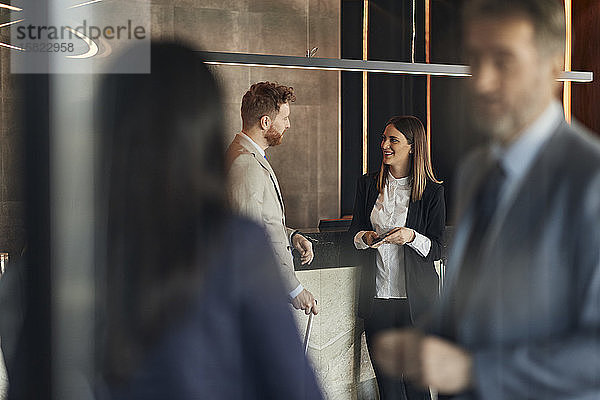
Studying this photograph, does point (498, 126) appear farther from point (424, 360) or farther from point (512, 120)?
point (424, 360)

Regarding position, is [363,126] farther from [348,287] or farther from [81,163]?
[81,163]

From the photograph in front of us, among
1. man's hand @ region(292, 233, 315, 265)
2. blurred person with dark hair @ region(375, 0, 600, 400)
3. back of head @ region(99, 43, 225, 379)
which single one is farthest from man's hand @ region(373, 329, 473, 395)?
back of head @ region(99, 43, 225, 379)

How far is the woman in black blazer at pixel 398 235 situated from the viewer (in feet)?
1.92

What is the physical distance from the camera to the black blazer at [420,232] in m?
0.58

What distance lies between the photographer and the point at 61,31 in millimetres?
612

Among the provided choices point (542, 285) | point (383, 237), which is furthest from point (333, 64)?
point (542, 285)

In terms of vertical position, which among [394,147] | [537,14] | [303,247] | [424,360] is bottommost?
[424,360]

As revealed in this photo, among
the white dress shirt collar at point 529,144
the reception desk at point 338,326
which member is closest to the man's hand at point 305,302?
the reception desk at point 338,326

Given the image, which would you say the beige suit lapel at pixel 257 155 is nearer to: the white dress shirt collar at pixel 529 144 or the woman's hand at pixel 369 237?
the woman's hand at pixel 369 237

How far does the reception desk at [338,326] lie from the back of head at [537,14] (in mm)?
261

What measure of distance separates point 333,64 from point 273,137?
3.7 inches

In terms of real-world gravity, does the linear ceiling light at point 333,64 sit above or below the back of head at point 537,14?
below

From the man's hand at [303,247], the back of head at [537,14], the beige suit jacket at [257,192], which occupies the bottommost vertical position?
the man's hand at [303,247]

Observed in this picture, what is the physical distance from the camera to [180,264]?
2.02 ft
